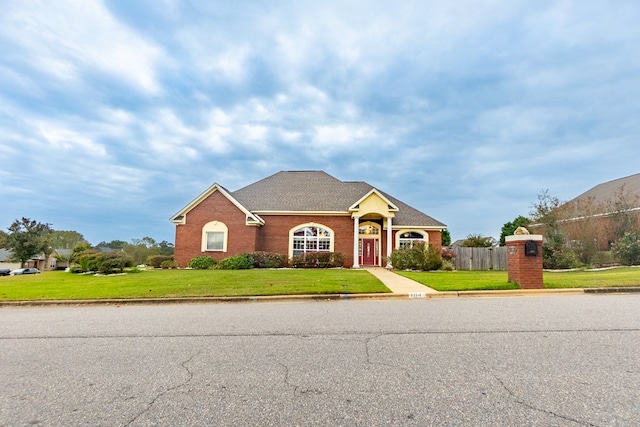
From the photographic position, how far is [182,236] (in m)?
25.7

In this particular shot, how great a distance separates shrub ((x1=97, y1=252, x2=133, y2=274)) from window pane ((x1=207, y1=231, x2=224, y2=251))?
5.64 m

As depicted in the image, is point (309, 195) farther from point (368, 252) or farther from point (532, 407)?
point (532, 407)

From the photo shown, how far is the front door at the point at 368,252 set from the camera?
89.9 ft

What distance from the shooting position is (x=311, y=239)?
2700cm

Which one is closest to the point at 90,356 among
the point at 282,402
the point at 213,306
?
the point at 282,402

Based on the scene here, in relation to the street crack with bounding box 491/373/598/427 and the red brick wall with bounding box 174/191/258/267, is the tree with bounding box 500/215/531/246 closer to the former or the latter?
the red brick wall with bounding box 174/191/258/267

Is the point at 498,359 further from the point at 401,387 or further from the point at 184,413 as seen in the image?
the point at 184,413

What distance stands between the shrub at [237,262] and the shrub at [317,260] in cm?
283

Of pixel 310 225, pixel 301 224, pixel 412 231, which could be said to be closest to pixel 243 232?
pixel 301 224

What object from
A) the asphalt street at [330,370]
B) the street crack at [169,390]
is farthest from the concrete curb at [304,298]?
the street crack at [169,390]

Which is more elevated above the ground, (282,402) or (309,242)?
(309,242)

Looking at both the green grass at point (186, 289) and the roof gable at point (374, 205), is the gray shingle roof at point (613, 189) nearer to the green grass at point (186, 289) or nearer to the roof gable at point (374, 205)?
the roof gable at point (374, 205)

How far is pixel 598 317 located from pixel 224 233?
70.9 feet

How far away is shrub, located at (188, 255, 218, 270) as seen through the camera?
79.8 ft
